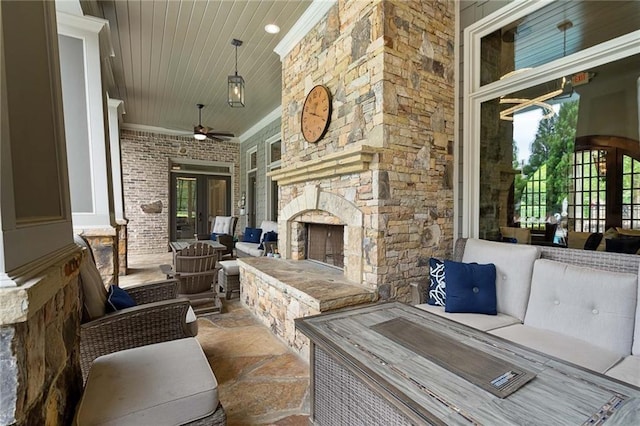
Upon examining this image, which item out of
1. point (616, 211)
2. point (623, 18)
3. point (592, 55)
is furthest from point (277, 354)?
point (623, 18)

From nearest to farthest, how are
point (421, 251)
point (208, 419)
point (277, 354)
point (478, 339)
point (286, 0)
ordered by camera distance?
point (208, 419), point (478, 339), point (277, 354), point (421, 251), point (286, 0)

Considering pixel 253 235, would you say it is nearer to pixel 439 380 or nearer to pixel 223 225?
pixel 223 225

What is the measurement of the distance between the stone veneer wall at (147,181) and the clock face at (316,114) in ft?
21.1

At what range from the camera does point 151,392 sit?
53.4 inches

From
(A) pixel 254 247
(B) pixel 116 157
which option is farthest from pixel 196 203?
(A) pixel 254 247

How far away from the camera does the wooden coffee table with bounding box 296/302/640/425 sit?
1.08 m

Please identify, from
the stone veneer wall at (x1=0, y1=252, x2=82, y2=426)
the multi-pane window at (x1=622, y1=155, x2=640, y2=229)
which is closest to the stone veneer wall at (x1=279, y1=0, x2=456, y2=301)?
the multi-pane window at (x1=622, y1=155, x2=640, y2=229)

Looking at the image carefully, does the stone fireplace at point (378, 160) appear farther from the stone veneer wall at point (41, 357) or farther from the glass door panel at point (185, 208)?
the glass door panel at point (185, 208)

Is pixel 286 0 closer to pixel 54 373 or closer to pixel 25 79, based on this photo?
pixel 25 79

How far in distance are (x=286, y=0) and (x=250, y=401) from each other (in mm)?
3703

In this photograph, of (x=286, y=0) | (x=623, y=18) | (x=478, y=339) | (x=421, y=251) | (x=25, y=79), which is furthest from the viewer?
(x=286, y=0)

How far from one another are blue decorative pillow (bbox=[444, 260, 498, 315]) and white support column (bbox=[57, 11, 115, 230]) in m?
3.53

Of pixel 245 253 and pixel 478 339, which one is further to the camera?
pixel 245 253

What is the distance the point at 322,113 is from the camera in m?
3.45
